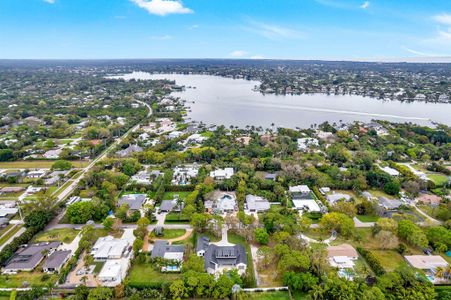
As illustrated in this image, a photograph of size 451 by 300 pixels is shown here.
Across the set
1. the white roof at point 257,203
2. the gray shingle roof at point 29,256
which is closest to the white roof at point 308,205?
the white roof at point 257,203

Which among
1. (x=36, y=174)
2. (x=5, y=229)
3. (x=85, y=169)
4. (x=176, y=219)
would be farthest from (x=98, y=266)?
(x=36, y=174)

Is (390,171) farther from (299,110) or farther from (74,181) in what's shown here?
(299,110)

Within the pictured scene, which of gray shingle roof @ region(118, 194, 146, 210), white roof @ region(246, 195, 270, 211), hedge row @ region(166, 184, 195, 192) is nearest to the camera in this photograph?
white roof @ region(246, 195, 270, 211)

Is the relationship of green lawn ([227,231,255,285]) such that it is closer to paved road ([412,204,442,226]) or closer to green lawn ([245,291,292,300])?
green lawn ([245,291,292,300])

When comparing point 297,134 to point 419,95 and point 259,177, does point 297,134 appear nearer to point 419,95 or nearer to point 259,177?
point 259,177

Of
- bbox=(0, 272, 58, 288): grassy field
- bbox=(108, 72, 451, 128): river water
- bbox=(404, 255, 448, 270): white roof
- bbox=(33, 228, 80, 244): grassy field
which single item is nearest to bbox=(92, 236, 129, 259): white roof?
bbox=(33, 228, 80, 244): grassy field

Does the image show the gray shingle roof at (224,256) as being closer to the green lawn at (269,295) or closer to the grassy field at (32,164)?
the green lawn at (269,295)
